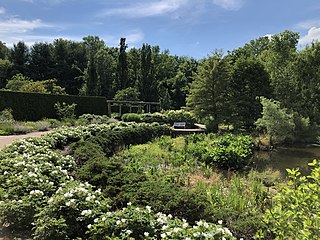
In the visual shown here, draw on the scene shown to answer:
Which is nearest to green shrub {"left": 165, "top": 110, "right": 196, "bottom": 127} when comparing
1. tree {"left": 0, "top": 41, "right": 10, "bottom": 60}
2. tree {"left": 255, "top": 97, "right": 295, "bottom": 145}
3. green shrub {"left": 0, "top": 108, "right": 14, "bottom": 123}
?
tree {"left": 255, "top": 97, "right": 295, "bottom": 145}

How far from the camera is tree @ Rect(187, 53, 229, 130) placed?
52.9 feet

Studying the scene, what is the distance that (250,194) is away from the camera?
18.1 feet

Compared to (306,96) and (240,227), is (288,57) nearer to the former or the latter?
(306,96)

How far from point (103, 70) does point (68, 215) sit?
33.1m

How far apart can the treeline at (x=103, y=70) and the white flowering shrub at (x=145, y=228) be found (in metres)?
22.7

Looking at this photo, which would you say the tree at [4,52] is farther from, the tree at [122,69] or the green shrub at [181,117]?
the green shrub at [181,117]

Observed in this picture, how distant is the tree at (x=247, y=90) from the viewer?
16500 mm

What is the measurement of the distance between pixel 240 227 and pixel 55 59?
42.7 m

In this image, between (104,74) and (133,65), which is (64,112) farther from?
(133,65)

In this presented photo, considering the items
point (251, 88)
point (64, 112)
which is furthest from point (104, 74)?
point (251, 88)

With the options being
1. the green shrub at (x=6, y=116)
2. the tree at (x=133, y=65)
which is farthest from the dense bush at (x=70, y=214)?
the tree at (x=133, y=65)

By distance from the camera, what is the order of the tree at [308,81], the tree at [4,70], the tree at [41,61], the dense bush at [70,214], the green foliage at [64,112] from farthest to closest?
the tree at [41,61]
the tree at [4,70]
the green foliage at [64,112]
the tree at [308,81]
the dense bush at [70,214]

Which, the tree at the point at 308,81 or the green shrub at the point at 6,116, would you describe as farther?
the tree at the point at 308,81

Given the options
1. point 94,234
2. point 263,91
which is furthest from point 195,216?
point 263,91
